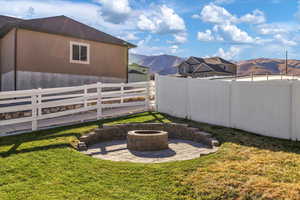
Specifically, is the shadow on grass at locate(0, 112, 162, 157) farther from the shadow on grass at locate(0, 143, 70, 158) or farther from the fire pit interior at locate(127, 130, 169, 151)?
the fire pit interior at locate(127, 130, 169, 151)

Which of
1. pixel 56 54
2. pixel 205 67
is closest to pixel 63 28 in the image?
pixel 56 54

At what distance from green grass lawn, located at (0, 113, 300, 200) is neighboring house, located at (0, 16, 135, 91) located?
300 inches

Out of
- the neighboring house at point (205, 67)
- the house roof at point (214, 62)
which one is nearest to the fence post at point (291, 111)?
the neighboring house at point (205, 67)

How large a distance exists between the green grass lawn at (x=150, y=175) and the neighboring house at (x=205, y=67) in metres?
37.6

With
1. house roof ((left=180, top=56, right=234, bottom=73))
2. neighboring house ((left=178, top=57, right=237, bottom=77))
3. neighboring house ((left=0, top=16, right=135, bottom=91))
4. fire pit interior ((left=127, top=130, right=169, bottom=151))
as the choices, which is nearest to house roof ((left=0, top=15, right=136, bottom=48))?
neighboring house ((left=0, top=16, right=135, bottom=91))

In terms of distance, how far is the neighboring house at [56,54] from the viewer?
12859 millimetres

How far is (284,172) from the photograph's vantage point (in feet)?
15.1

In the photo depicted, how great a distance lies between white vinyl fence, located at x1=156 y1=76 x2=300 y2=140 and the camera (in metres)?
6.96

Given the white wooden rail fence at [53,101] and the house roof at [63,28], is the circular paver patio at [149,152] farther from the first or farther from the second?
the house roof at [63,28]

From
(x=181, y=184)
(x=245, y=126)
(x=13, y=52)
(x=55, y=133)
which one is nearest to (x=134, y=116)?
(x=55, y=133)

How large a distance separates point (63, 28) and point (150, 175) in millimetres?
12269

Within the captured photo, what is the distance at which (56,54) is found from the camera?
13992 millimetres

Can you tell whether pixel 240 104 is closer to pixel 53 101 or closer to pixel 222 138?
pixel 222 138

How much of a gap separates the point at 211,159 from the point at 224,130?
2880mm
